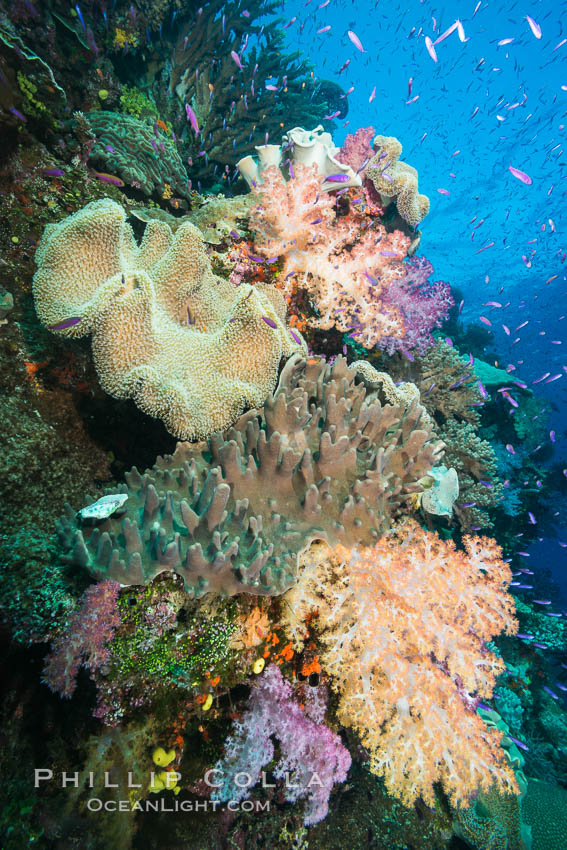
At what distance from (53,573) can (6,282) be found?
8.25 feet

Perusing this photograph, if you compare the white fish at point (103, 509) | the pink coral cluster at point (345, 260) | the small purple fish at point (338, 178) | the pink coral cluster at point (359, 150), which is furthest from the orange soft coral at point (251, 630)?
the pink coral cluster at point (359, 150)

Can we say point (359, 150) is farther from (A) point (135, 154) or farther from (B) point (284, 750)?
(B) point (284, 750)

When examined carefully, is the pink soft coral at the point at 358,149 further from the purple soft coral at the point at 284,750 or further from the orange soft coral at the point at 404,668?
the purple soft coral at the point at 284,750

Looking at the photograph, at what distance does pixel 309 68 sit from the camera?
11.8 metres

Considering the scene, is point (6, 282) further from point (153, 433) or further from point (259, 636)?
point (259, 636)

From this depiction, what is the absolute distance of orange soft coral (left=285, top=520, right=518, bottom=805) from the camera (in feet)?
8.09

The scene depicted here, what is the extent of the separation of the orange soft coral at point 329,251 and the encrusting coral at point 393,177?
366 mm

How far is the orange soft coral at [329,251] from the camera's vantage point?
3869 millimetres

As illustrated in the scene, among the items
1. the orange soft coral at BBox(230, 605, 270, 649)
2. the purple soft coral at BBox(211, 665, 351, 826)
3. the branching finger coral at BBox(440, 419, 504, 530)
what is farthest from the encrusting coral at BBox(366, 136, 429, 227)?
the purple soft coral at BBox(211, 665, 351, 826)

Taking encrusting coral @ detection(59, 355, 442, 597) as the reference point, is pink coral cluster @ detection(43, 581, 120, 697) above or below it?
below

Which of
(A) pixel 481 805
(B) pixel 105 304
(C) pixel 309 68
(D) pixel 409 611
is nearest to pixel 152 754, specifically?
(D) pixel 409 611

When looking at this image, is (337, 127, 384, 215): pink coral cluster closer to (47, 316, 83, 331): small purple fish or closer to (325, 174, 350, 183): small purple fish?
(325, 174, 350, 183): small purple fish

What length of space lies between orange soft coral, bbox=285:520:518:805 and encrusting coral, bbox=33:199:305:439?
149 cm

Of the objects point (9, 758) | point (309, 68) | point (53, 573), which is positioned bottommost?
point (9, 758)
